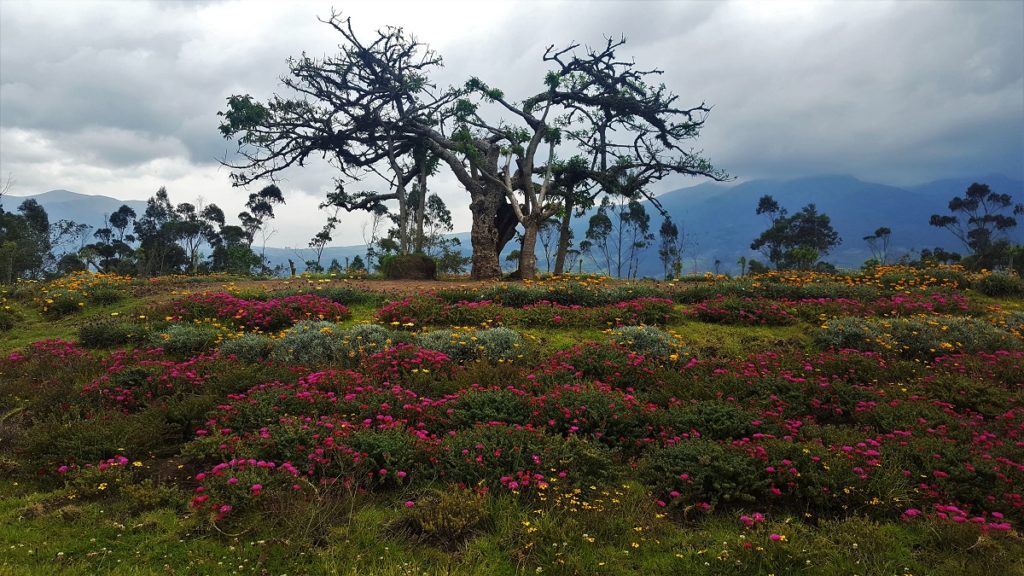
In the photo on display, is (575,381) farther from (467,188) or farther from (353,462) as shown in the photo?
(467,188)

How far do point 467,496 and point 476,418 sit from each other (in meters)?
1.69

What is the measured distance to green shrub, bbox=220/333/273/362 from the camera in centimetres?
860

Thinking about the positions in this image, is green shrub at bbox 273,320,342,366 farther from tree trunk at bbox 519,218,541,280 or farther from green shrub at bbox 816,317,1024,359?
tree trunk at bbox 519,218,541,280

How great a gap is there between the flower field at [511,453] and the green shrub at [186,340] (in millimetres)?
46

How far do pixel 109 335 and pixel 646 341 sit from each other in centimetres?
969

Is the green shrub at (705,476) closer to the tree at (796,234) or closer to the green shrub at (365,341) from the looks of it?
the green shrub at (365,341)

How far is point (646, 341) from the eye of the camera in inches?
360

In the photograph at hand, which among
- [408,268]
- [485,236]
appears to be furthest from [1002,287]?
[408,268]

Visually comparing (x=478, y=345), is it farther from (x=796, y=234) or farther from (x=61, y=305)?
(x=796, y=234)

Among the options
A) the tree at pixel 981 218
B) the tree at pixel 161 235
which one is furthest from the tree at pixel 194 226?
the tree at pixel 981 218

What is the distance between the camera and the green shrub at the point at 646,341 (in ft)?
28.8

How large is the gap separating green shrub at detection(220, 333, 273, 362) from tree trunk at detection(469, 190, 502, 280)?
38.9ft

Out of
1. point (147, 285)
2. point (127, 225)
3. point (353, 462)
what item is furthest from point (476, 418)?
point (127, 225)

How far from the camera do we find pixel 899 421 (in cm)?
582
